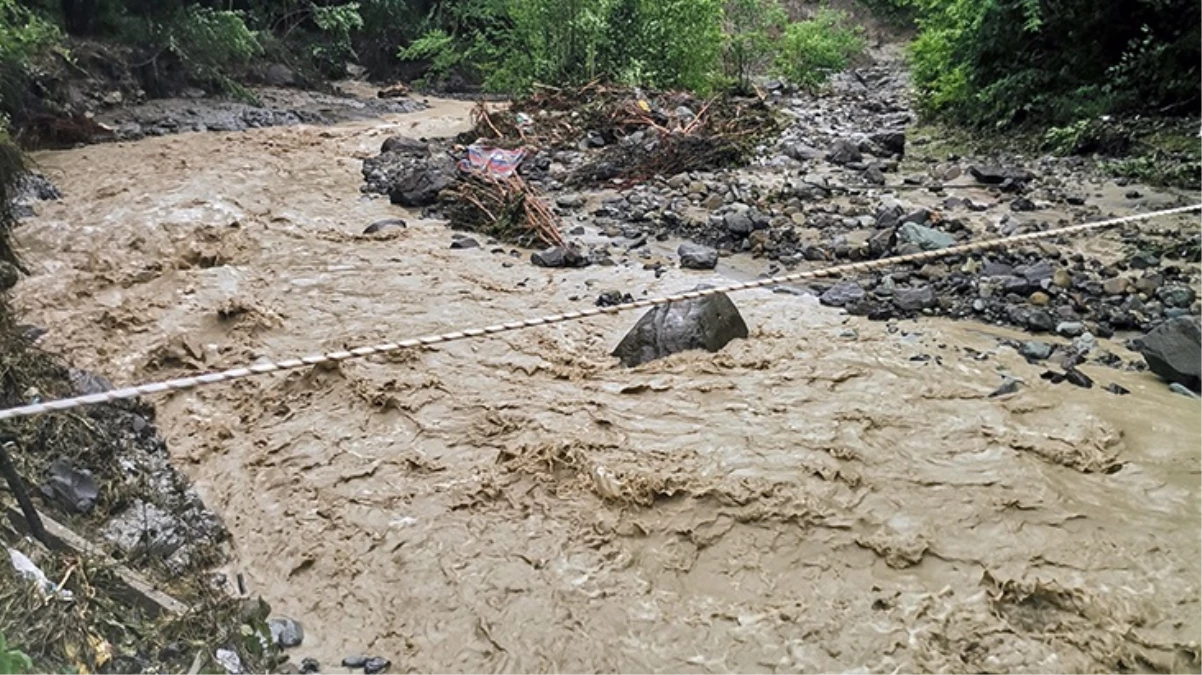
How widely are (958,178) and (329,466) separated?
6294mm

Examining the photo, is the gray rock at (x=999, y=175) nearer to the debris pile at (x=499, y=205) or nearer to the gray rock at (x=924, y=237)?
the gray rock at (x=924, y=237)

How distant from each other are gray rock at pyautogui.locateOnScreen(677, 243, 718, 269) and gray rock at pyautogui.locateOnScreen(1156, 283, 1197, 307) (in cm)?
274

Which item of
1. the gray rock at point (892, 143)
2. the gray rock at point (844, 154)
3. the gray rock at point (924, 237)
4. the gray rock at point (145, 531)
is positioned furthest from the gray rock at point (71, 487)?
the gray rock at point (892, 143)

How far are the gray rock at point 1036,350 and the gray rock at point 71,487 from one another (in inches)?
171

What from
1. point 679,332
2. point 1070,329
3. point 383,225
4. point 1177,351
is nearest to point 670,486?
point 679,332

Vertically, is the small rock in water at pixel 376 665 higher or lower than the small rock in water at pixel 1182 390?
lower

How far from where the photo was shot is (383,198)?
8.27 meters

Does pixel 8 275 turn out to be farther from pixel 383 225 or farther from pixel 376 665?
pixel 376 665

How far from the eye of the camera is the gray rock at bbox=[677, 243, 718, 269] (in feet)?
19.8

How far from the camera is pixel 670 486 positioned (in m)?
3.42

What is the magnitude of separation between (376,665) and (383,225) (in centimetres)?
510

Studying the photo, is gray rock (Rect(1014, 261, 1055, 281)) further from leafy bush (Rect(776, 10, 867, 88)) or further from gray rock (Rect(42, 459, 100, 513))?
leafy bush (Rect(776, 10, 867, 88))

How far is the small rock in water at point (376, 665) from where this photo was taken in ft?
8.81

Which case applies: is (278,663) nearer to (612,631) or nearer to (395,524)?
(395,524)
